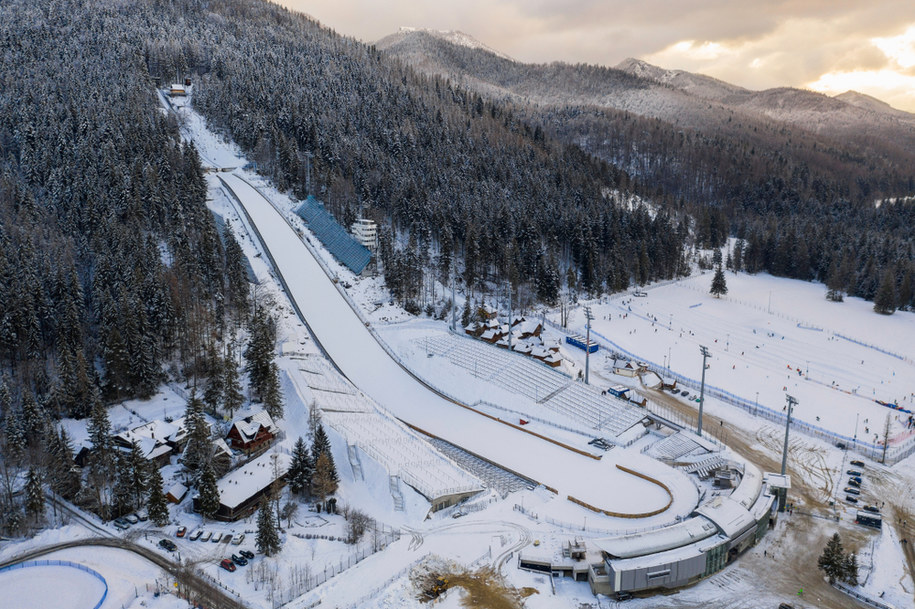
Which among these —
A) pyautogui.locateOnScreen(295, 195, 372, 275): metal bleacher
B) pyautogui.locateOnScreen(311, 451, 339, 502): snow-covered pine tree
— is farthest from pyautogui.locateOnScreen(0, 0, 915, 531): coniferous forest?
pyautogui.locateOnScreen(311, 451, 339, 502): snow-covered pine tree

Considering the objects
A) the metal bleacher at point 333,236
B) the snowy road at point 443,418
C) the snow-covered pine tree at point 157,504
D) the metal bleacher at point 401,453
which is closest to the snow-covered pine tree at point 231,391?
the metal bleacher at point 401,453

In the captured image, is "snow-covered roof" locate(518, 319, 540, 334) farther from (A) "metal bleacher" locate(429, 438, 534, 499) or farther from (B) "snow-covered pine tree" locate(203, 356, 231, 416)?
(B) "snow-covered pine tree" locate(203, 356, 231, 416)

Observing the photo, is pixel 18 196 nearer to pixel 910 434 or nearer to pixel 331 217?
pixel 331 217

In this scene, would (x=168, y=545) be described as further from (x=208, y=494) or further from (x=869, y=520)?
(x=869, y=520)

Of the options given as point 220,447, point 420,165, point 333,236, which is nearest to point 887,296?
point 420,165

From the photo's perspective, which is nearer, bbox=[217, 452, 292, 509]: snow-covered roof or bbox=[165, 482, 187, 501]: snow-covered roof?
bbox=[217, 452, 292, 509]: snow-covered roof

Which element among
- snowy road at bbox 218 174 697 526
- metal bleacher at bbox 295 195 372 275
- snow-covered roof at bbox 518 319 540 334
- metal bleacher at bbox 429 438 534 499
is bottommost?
metal bleacher at bbox 429 438 534 499

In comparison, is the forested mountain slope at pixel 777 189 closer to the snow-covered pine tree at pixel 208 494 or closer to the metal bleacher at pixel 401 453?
the metal bleacher at pixel 401 453
